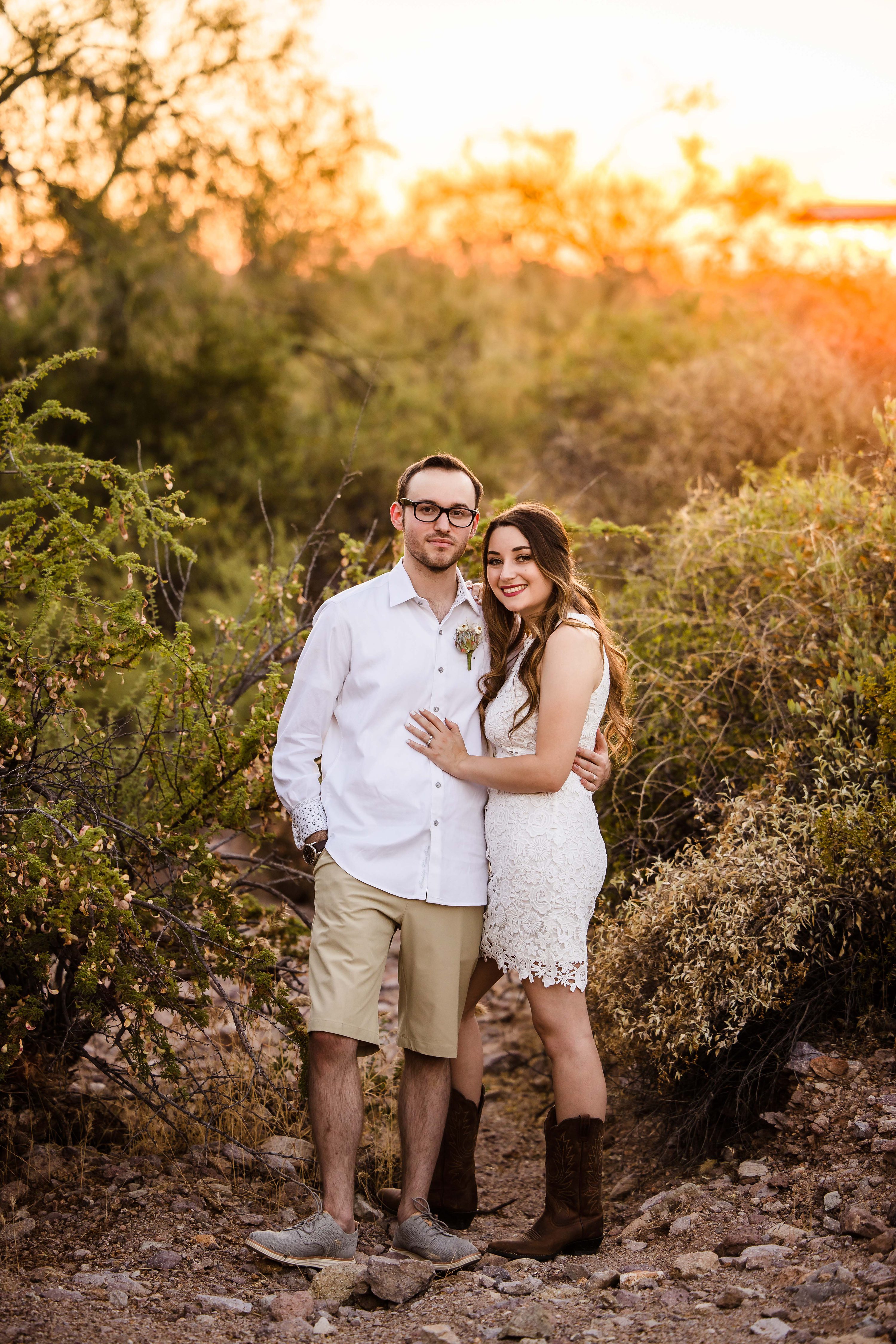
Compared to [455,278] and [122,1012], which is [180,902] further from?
[455,278]

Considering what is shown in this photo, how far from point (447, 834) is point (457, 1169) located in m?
1.14

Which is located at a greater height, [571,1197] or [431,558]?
[431,558]

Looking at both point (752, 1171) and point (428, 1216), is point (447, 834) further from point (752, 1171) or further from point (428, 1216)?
point (752, 1171)

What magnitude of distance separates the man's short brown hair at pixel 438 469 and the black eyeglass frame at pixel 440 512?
50mm

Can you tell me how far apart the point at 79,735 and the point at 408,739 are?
1.31 m

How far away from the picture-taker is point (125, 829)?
3.50 meters

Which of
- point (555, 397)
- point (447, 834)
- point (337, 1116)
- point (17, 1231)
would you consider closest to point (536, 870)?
point (447, 834)

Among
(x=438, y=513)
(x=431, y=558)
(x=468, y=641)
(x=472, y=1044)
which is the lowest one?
(x=472, y=1044)

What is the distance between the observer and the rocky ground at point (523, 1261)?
2.75 m

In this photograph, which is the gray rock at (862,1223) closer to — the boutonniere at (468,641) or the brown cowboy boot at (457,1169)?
the brown cowboy boot at (457,1169)

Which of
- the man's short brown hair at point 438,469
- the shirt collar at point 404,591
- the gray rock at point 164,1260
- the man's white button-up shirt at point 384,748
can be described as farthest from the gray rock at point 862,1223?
the man's short brown hair at point 438,469

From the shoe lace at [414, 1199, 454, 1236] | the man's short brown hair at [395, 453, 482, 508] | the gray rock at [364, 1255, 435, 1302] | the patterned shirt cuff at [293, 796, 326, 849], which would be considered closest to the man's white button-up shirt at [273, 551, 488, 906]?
the patterned shirt cuff at [293, 796, 326, 849]

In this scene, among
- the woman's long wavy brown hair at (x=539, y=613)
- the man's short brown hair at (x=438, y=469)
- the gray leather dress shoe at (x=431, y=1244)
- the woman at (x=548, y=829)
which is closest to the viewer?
the gray leather dress shoe at (x=431, y=1244)

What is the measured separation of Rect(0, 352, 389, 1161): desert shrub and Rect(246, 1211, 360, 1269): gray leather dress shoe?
0.39 m
